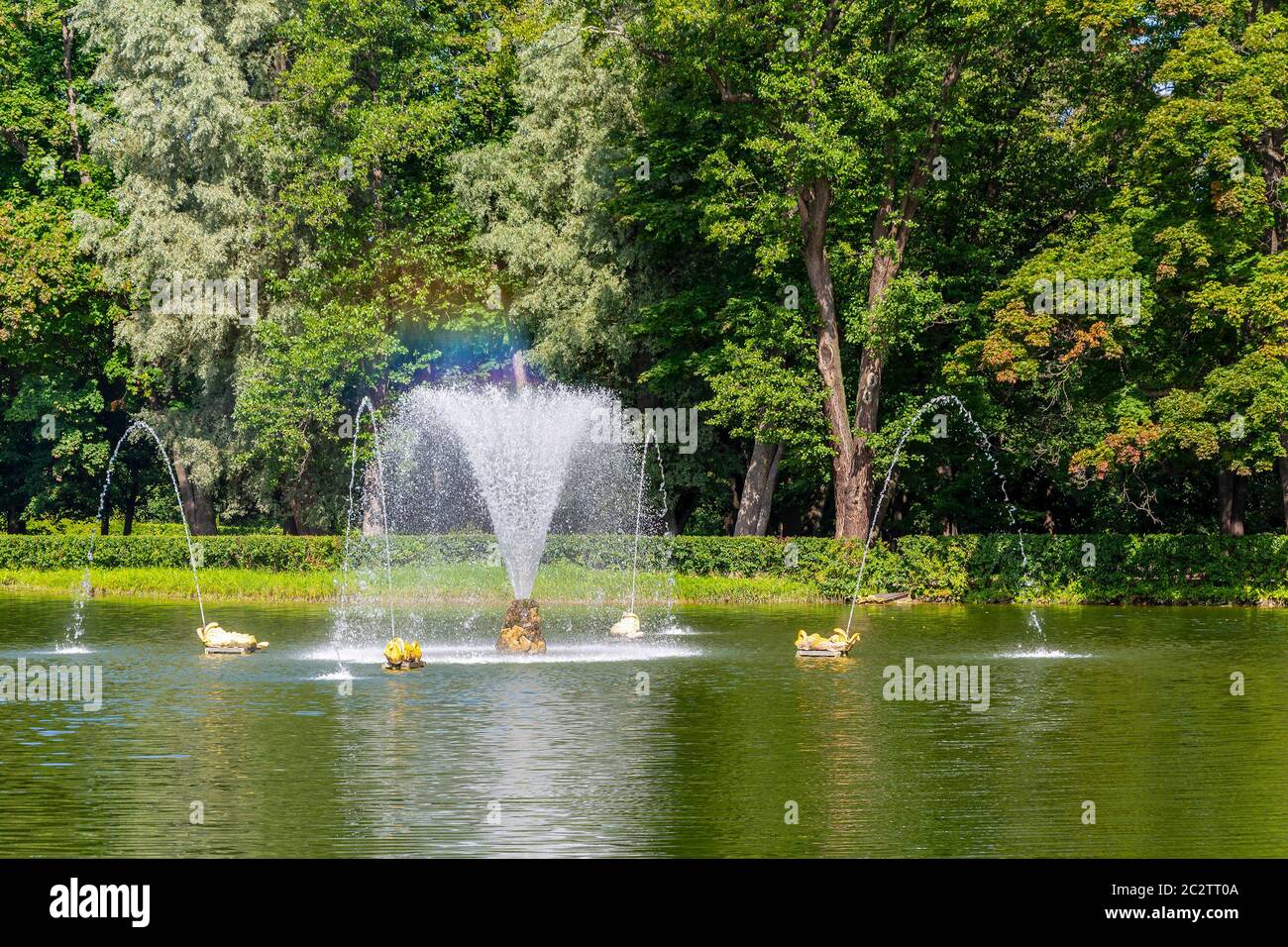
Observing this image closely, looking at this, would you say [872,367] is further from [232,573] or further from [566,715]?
[566,715]

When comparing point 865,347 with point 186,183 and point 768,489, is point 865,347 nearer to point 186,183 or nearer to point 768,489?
point 768,489

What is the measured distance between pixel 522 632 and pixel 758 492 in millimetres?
24790

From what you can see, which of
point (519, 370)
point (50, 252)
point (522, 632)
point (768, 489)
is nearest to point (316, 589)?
point (519, 370)

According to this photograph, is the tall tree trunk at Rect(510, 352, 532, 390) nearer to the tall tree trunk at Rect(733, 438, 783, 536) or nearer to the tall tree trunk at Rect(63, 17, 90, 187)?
the tall tree trunk at Rect(733, 438, 783, 536)

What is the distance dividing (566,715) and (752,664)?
25.9 ft

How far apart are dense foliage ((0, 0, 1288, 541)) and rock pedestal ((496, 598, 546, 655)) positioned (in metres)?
18.8

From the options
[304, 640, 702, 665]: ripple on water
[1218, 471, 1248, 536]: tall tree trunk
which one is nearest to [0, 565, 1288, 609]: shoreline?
[1218, 471, 1248, 536]: tall tree trunk

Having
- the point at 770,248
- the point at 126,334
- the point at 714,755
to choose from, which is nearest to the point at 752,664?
the point at 714,755

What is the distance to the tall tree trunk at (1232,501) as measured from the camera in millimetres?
52531

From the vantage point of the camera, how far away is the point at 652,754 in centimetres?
2095

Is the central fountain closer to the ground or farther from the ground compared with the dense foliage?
closer to the ground

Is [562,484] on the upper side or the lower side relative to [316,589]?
upper

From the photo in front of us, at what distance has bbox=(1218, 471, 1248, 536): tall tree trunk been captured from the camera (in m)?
52.5

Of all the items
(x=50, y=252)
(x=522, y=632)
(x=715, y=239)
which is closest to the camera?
(x=522, y=632)
